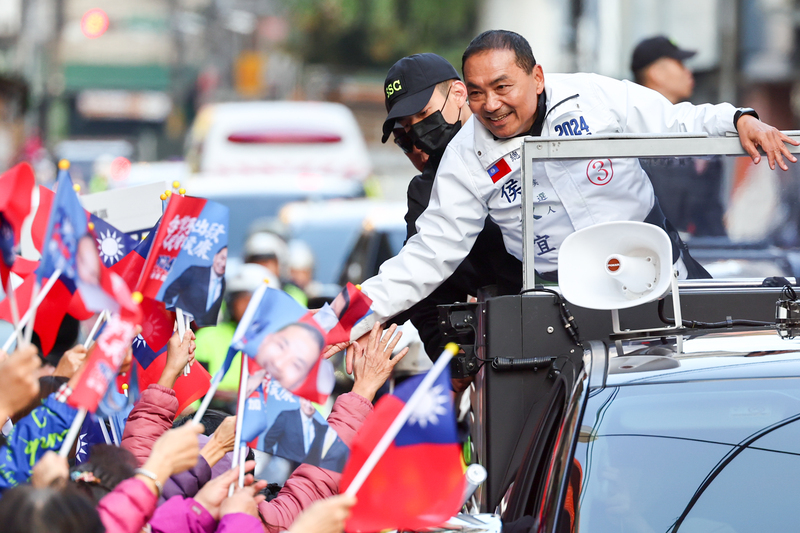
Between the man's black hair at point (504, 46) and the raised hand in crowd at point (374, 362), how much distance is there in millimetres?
979

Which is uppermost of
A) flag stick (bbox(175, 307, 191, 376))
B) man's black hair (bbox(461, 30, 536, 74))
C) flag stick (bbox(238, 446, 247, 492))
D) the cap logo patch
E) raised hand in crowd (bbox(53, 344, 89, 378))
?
man's black hair (bbox(461, 30, 536, 74))

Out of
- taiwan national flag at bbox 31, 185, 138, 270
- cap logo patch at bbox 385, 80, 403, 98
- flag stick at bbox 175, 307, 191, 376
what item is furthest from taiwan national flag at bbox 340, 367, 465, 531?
cap logo patch at bbox 385, 80, 403, 98

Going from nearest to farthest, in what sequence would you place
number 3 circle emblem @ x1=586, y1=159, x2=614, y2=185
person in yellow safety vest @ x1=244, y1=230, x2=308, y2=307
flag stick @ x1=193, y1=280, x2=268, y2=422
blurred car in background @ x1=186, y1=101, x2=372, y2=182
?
flag stick @ x1=193, y1=280, x2=268, y2=422, number 3 circle emblem @ x1=586, y1=159, x2=614, y2=185, person in yellow safety vest @ x1=244, y1=230, x2=308, y2=307, blurred car in background @ x1=186, y1=101, x2=372, y2=182

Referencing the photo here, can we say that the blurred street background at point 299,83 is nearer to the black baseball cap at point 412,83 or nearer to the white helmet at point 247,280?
the white helmet at point 247,280

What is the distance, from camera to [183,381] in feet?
12.0

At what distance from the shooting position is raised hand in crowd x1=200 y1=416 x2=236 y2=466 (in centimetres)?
298

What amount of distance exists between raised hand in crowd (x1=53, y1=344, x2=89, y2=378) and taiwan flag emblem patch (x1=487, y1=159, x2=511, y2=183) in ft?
4.96

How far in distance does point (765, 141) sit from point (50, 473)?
91.1 inches

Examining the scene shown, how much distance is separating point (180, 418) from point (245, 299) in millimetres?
2967

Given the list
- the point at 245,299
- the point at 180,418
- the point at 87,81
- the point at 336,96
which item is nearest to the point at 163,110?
the point at 87,81

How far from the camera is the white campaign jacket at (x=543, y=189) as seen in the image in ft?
11.9

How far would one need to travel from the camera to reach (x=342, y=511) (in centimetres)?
245

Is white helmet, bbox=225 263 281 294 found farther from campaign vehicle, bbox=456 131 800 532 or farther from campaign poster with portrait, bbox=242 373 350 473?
campaign poster with portrait, bbox=242 373 350 473

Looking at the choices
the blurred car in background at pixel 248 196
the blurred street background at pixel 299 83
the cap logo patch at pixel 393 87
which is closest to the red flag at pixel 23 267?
the cap logo patch at pixel 393 87
